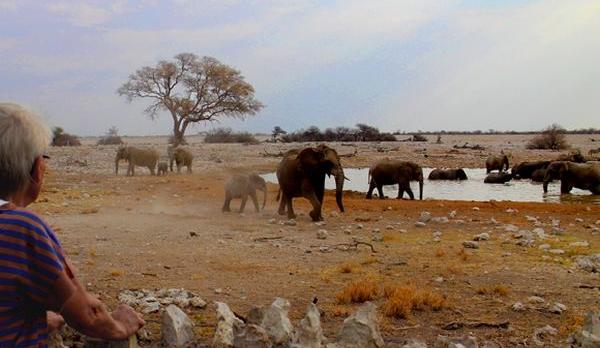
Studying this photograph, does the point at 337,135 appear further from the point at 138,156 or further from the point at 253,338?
the point at 253,338

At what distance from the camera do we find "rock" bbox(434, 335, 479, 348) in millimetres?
4480

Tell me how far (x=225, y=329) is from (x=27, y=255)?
255cm

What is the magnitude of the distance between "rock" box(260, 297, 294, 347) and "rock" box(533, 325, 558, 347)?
6.84 ft

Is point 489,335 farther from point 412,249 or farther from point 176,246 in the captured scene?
point 176,246

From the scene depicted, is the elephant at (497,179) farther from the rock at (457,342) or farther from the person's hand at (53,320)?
the person's hand at (53,320)

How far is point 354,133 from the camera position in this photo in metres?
66.3

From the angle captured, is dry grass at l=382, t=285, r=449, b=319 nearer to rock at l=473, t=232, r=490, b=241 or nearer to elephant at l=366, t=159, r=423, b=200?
rock at l=473, t=232, r=490, b=241

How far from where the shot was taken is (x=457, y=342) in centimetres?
475

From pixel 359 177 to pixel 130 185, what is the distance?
14.4 metres

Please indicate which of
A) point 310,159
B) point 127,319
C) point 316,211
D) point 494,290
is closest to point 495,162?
point 310,159

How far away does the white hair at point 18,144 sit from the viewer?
2408 mm

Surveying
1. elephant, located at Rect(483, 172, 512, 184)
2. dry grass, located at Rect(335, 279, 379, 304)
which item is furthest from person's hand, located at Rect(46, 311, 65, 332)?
elephant, located at Rect(483, 172, 512, 184)

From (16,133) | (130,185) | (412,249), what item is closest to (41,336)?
(16,133)

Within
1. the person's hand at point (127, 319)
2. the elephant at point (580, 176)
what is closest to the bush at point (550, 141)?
the elephant at point (580, 176)
